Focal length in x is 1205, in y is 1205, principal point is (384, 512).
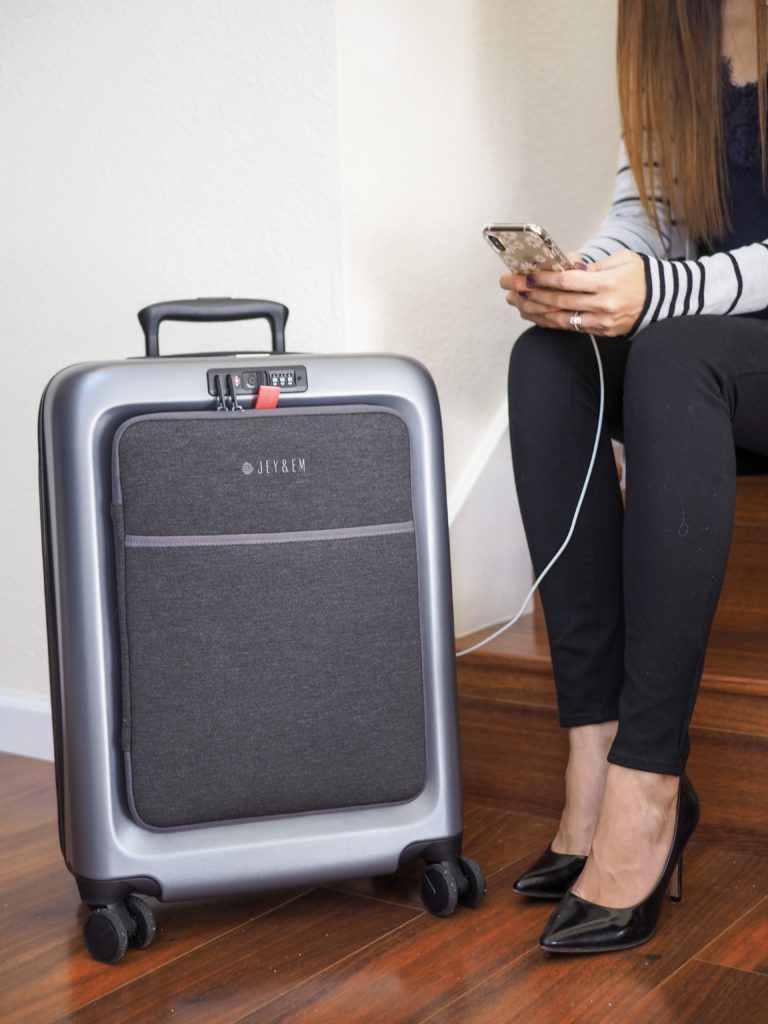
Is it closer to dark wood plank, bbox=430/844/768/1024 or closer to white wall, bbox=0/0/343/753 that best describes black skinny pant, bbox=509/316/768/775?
dark wood plank, bbox=430/844/768/1024

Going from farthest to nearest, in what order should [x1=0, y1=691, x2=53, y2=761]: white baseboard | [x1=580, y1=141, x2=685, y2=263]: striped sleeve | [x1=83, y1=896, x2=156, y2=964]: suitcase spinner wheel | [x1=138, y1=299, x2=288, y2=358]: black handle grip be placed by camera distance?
[x1=0, y1=691, x2=53, y2=761]: white baseboard
[x1=580, y1=141, x2=685, y2=263]: striped sleeve
[x1=138, y1=299, x2=288, y2=358]: black handle grip
[x1=83, y1=896, x2=156, y2=964]: suitcase spinner wheel

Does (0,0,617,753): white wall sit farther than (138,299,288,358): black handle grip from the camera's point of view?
Yes

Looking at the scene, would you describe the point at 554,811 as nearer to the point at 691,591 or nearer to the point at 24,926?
the point at 691,591

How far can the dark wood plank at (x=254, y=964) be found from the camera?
2.90 feet

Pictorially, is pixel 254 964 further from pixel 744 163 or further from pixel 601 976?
pixel 744 163

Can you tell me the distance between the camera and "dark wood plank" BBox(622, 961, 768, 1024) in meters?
0.85

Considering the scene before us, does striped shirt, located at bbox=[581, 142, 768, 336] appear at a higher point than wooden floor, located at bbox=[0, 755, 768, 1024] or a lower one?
higher

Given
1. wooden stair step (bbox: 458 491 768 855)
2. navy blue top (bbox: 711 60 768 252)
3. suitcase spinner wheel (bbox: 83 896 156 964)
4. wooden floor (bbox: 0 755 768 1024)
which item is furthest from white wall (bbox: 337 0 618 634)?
suitcase spinner wheel (bbox: 83 896 156 964)

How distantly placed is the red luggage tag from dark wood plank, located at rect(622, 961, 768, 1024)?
540 mm

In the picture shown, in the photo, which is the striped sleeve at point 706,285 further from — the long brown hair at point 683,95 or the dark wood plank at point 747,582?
the dark wood plank at point 747,582

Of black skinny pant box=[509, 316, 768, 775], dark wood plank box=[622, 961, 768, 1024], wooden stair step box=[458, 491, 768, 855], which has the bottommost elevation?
dark wood plank box=[622, 961, 768, 1024]

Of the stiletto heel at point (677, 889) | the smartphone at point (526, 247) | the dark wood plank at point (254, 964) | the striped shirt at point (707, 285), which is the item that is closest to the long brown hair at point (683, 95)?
the striped shirt at point (707, 285)

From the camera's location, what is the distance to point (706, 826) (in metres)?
1.18

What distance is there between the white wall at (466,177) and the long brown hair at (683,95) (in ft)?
0.80
